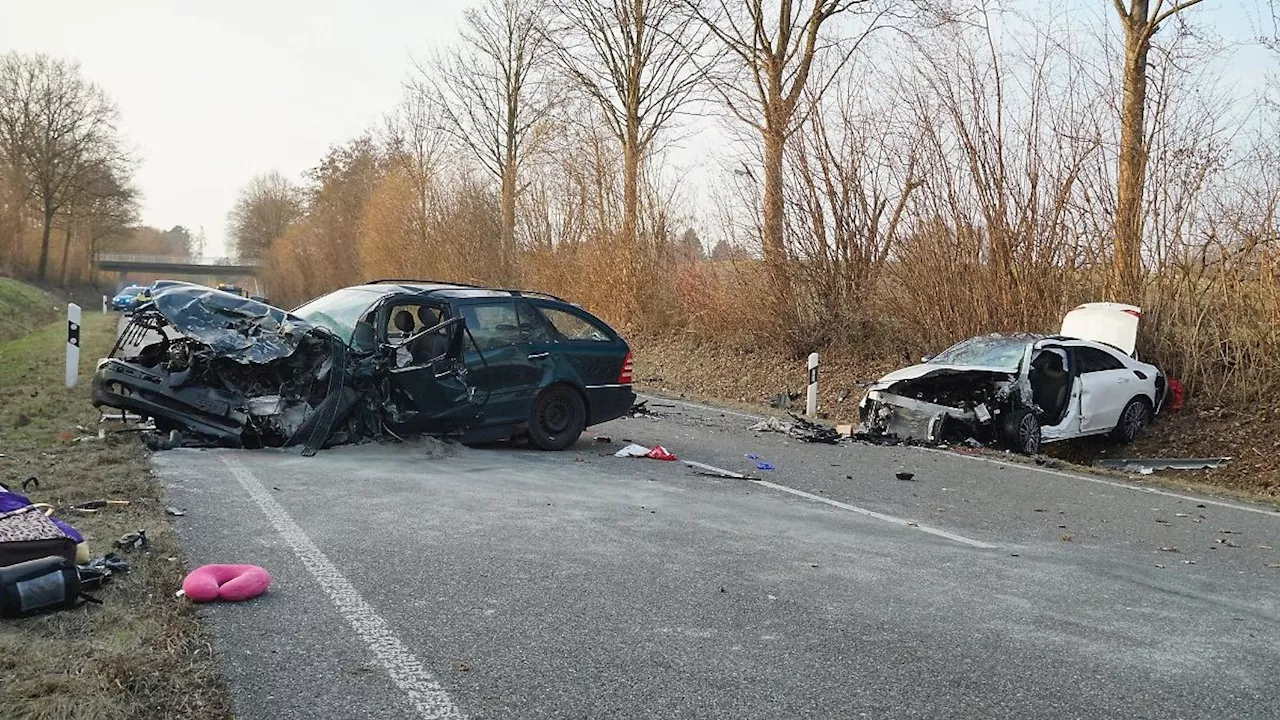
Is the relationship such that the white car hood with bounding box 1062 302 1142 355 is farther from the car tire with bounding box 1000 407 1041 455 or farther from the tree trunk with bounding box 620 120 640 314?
the tree trunk with bounding box 620 120 640 314

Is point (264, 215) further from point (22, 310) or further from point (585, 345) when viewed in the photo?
point (585, 345)

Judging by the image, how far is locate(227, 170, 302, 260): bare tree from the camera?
8612 cm

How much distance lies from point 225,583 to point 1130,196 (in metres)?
13.6

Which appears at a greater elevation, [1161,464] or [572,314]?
[572,314]

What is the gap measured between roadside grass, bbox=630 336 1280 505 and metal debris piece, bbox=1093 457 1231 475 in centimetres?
13

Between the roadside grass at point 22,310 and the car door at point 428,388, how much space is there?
22.6 meters

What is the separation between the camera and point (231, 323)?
9.42 metres

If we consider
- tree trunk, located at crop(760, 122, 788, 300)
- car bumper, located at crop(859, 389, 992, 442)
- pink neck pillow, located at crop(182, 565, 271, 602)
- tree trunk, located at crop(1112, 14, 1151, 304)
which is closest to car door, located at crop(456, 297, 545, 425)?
car bumper, located at crop(859, 389, 992, 442)

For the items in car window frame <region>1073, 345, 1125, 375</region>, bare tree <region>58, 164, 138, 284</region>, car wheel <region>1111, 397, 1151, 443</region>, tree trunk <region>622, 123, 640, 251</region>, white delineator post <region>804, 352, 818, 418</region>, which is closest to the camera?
car window frame <region>1073, 345, 1125, 375</region>

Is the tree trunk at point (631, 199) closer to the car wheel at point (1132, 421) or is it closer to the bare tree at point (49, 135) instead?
the car wheel at point (1132, 421)

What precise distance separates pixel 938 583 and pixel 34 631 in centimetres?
427

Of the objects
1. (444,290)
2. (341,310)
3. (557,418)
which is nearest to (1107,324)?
(557,418)

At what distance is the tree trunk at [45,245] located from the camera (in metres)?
58.7

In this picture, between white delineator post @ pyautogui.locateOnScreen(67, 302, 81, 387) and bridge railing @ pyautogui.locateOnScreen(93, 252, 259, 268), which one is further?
A: bridge railing @ pyautogui.locateOnScreen(93, 252, 259, 268)
